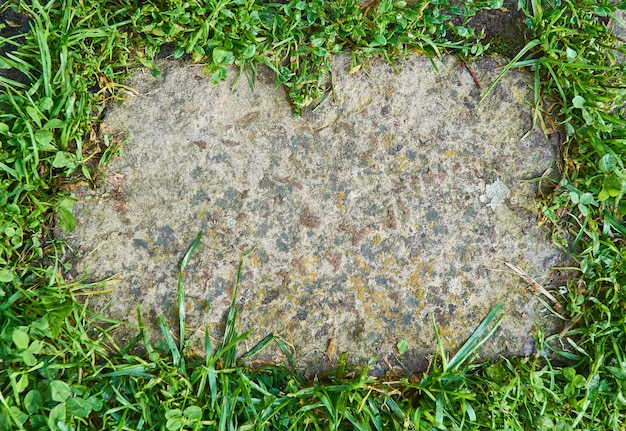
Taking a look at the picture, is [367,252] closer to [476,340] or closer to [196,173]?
[476,340]

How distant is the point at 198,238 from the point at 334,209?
1.82 ft

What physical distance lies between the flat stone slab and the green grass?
0.07m

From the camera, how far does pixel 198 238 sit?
2.18 m

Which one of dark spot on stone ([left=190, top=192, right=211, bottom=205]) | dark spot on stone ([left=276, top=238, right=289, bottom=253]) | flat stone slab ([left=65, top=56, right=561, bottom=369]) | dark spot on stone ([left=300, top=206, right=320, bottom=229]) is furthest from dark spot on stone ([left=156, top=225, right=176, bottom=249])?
dark spot on stone ([left=300, top=206, right=320, bottom=229])

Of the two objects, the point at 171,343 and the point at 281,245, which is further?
the point at 281,245

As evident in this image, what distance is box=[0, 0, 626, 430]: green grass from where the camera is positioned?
2.05 meters

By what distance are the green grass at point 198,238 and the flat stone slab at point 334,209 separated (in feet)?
0.24

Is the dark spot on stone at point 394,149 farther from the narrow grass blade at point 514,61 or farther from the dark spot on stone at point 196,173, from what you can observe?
the dark spot on stone at point 196,173

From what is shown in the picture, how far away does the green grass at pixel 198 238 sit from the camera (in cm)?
205

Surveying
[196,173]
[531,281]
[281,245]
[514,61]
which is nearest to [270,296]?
[281,245]

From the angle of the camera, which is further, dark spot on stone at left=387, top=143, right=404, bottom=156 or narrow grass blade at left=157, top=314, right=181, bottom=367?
dark spot on stone at left=387, top=143, right=404, bottom=156

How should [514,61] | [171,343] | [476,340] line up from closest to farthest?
[171,343] → [476,340] → [514,61]

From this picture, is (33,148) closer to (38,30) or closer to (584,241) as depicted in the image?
(38,30)

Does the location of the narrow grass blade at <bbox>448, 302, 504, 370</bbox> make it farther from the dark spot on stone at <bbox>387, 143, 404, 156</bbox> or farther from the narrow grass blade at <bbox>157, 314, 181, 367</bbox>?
the narrow grass blade at <bbox>157, 314, 181, 367</bbox>
